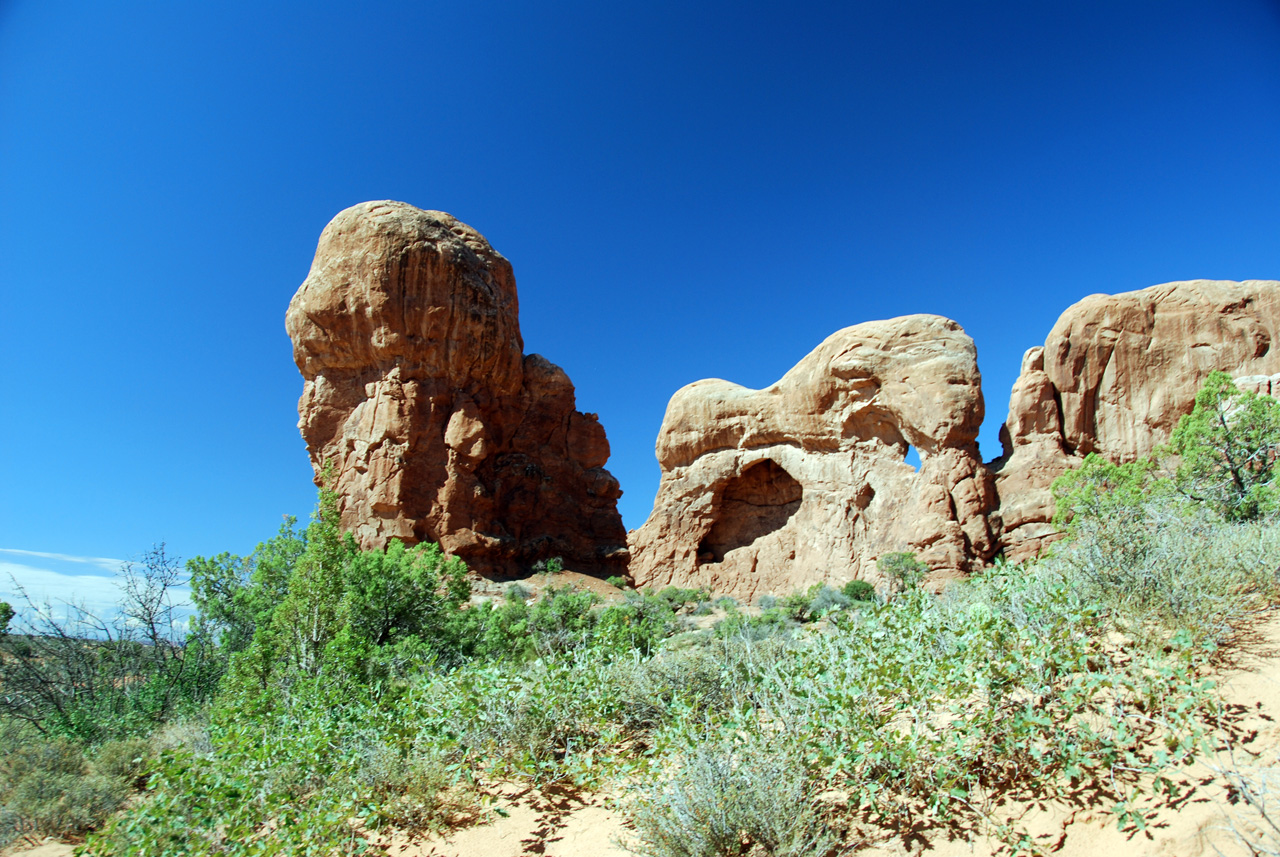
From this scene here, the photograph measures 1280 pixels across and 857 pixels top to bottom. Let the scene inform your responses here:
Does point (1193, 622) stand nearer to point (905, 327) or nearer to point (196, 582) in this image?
point (196, 582)

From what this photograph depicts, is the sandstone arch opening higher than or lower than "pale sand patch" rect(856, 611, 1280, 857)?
higher

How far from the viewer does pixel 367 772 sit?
4.43 meters

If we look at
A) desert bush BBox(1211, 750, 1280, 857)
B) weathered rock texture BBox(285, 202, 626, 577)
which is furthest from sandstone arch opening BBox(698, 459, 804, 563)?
desert bush BBox(1211, 750, 1280, 857)

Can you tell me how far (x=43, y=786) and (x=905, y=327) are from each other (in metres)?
22.3

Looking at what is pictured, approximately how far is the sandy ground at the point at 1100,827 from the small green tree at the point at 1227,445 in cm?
1193

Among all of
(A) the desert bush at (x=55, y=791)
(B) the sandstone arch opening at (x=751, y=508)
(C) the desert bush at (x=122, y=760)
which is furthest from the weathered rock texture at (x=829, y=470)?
(A) the desert bush at (x=55, y=791)

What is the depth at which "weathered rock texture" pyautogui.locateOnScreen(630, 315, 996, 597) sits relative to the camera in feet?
62.7

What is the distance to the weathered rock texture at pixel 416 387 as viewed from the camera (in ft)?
78.8

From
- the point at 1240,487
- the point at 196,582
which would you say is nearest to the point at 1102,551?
the point at 1240,487

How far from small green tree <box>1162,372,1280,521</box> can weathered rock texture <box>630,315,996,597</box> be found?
5.63 m

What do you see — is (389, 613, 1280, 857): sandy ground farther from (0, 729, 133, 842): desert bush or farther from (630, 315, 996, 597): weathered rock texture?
(630, 315, 996, 597): weathered rock texture

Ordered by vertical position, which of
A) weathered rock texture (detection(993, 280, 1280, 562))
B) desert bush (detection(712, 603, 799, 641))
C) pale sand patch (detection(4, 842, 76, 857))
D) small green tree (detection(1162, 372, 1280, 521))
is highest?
weathered rock texture (detection(993, 280, 1280, 562))

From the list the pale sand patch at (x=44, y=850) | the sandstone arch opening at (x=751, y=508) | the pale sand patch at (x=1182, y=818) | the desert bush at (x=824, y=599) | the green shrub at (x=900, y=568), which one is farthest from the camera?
the sandstone arch opening at (x=751, y=508)

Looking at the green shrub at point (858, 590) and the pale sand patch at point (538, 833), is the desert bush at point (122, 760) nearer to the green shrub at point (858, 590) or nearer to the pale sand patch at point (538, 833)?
the pale sand patch at point (538, 833)
